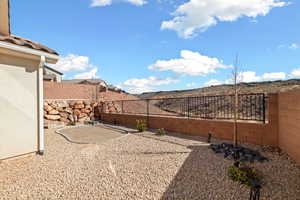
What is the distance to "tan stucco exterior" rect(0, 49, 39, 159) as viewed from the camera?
3.62 meters

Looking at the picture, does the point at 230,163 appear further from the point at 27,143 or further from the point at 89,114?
the point at 89,114

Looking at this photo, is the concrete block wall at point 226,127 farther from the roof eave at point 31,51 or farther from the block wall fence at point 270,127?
the roof eave at point 31,51

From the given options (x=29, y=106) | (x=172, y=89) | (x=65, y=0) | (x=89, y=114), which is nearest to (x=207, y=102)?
(x=29, y=106)

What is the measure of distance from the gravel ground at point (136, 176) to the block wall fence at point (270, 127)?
56 centimetres

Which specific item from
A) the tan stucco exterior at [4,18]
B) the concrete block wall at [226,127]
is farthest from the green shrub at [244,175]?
the tan stucco exterior at [4,18]

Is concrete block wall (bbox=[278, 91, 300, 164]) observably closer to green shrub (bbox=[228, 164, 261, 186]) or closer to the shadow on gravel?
green shrub (bbox=[228, 164, 261, 186])

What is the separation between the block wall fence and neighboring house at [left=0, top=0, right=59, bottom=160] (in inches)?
193

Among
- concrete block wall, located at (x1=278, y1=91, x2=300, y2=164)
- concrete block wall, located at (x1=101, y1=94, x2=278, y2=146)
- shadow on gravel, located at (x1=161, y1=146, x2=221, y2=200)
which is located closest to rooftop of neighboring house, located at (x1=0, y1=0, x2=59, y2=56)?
shadow on gravel, located at (x1=161, y1=146, x2=221, y2=200)

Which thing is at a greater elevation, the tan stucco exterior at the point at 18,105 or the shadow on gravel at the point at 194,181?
the tan stucco exterior at the point at 18,105

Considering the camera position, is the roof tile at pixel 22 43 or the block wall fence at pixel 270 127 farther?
the roof tile at pixel 22 43

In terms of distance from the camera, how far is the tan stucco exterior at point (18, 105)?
3617 millimetres

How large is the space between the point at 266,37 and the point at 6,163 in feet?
35.2

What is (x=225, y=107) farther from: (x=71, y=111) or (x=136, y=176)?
(x=71, y=111)

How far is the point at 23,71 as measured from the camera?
3902 mm
